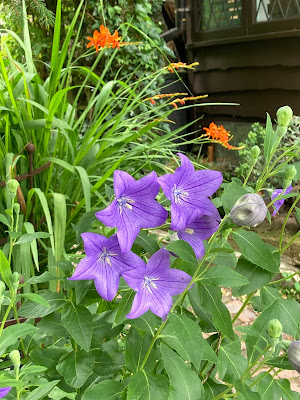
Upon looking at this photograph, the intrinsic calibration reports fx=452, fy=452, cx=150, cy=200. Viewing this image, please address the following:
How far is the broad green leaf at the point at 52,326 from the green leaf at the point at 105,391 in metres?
0.11

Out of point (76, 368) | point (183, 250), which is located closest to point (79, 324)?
point (76, 368)

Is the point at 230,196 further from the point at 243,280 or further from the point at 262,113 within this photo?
the point at 262,113

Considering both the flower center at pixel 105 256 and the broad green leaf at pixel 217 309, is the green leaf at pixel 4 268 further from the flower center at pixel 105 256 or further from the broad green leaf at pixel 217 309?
the broad green leaf at pixel 217 309

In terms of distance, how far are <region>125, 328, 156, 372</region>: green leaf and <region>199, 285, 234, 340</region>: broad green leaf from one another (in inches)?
4.3

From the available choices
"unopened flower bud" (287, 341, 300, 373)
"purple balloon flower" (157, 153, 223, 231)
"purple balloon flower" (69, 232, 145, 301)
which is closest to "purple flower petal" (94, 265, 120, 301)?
"purple balloon flower" (69, 232, 145, 301)

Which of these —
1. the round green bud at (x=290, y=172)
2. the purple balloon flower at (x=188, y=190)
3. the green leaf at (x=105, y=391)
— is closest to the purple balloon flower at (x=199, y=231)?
the purple balloon flower at (x=188, y=190)

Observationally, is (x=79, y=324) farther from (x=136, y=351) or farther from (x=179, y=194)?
(x=179, y=194)

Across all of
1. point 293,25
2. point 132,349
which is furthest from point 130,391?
point 293,25

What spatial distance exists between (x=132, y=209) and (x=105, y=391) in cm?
27

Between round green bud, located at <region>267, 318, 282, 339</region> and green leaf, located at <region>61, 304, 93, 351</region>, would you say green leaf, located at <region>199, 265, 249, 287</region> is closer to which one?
round green bud, located at <region>267, 318, 282, 339</region>

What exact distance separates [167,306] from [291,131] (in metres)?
2.98

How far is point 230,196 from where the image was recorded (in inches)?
24.0

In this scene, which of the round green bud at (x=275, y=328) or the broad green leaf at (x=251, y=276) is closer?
the round green bud at (x=275, y=328)

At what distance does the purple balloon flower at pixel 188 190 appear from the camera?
566 millimetres
